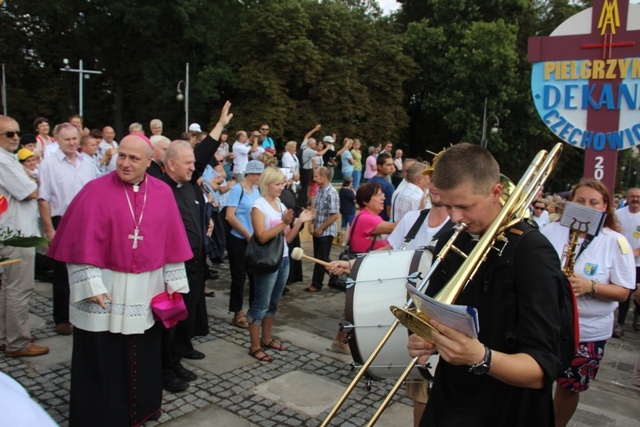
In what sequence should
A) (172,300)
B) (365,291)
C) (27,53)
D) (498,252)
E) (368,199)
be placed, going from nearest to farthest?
(498,252) < (365,291) < (172,300) < (368,199) < (27,53)

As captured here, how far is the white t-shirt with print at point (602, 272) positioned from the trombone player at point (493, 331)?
1.95m

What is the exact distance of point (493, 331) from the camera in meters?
2.01

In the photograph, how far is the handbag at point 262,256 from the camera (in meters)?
5.11

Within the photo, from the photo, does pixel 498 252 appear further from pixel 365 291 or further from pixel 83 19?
pixel 83 19

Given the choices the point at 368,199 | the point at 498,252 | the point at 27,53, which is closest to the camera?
the point at 498,252

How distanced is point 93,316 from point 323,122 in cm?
2812

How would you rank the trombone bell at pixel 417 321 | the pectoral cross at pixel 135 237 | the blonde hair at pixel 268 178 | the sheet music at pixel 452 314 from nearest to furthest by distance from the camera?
the sheet music at pixel 452 314 < the trombone bell at pixel 417 321 < the pectoral cross at pixel 135 237 < the blonde hair at pixel 268 178

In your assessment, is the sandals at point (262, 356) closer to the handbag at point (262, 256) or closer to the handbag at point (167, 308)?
the handbag at point (262, 256)

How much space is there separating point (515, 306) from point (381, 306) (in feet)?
5.31

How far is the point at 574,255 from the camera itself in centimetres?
383

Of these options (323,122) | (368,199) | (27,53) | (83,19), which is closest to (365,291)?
(368,199)

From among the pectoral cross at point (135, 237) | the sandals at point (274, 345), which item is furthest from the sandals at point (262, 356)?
the pectoral cross at point (135, 237)

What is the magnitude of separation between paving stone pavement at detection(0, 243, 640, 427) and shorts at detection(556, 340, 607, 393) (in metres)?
0.82

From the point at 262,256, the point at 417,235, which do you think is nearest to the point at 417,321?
the point at 417,235
